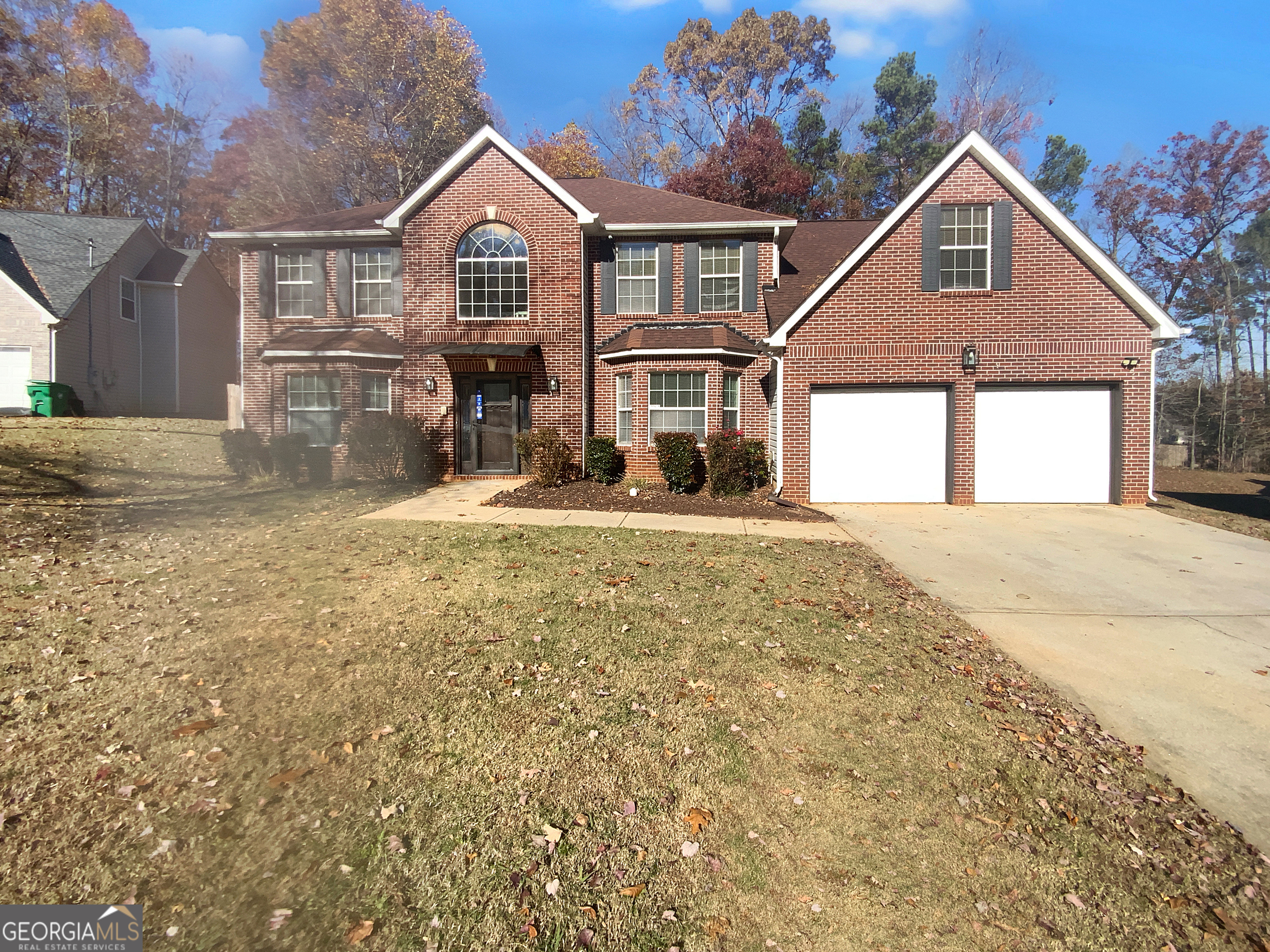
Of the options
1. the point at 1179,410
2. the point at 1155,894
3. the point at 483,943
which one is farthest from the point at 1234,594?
the point at 1179,410

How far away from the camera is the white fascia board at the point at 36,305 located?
18.5 meters

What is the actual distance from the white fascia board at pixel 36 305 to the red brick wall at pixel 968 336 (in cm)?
2142

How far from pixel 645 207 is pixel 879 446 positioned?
8670 millimetres

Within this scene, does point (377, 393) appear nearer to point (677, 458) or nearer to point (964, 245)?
point (677, 458)

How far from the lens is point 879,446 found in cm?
1188

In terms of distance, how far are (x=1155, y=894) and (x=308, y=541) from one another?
803cm

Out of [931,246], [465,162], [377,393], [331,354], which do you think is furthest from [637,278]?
[331,354]

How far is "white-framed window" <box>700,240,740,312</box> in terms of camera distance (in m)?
14.9

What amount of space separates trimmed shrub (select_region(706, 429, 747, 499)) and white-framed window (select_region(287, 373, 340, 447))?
916 centimetres

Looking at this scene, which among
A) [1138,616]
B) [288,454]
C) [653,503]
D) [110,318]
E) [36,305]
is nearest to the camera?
[1138,616]

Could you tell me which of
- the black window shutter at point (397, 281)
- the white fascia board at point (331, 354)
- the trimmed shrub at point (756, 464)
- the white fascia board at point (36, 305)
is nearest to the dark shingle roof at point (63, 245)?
the white fascia board at point (36, 305)

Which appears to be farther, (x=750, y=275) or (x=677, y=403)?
(x=750, y=275)

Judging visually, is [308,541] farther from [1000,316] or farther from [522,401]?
[1000,316]

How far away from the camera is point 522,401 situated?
14.7 m
